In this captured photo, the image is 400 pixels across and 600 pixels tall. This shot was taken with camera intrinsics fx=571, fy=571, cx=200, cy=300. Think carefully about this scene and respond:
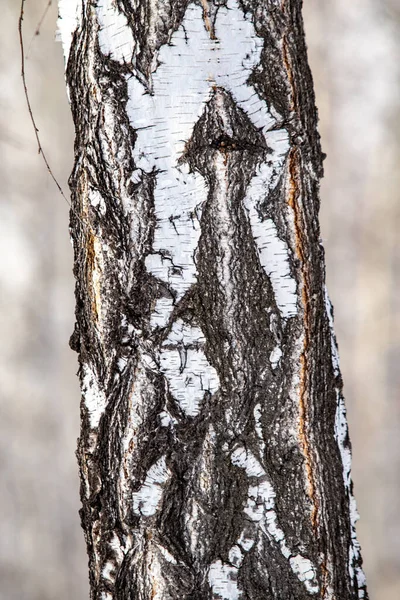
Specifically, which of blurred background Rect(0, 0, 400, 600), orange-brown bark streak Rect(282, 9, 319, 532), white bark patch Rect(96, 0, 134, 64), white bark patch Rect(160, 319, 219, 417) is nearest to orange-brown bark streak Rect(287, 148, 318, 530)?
orange-brown bark streak Rect(282, 9, 319, 532)

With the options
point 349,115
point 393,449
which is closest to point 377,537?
point 393,449

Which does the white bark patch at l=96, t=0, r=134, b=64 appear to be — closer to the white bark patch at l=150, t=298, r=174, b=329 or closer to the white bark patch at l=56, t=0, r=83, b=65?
the white bark patch at l=56, t=0, r=83, b=65

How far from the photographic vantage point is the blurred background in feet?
8.73

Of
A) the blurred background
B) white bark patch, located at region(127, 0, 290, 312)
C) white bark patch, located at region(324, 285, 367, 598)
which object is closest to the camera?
white bark patch, located at region(127, 0, 290, 312)

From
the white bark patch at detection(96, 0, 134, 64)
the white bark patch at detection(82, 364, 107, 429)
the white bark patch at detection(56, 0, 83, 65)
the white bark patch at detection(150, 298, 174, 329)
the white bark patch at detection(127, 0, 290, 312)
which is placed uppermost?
the white bark patch at detection(56, 0, 83, 65)

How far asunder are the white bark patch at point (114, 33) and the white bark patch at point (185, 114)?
4 cm

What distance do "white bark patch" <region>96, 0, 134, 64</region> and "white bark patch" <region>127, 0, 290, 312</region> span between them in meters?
0.04

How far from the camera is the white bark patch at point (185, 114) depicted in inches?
26.4

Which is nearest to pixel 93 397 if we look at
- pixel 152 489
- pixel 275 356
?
A: pixel 152 489

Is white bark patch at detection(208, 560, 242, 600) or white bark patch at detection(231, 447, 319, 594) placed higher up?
white bark patch at detection(231, 447, 319, 594)

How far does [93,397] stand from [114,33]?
0.45 m

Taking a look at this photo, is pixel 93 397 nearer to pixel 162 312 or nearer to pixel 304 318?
pixel 162 312

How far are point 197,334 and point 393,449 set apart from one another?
94.2 inches

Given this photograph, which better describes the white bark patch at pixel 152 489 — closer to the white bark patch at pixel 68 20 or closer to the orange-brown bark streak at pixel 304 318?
the orange-brown bark streak at pixel 304 318
